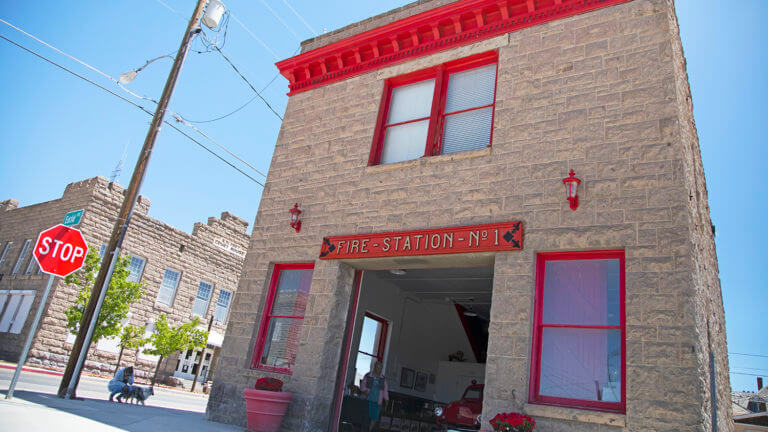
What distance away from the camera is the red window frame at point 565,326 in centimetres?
656

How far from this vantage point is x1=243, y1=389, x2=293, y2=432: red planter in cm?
853

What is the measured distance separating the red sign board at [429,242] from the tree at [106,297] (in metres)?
16.0

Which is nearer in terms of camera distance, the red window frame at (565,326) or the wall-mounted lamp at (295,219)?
the red window frame at (565,326)

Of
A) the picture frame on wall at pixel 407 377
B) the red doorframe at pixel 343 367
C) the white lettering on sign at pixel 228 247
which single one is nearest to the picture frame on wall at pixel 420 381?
the picture frame on wall at pixel 407 377

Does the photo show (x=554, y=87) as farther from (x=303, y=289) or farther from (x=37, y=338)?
(x=37, y=338)

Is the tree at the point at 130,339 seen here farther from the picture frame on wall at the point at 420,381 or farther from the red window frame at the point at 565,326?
the red window frame at the point at 565,326

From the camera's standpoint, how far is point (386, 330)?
13.8m

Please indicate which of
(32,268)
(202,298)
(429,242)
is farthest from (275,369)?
(202,298)

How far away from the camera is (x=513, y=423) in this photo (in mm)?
6332

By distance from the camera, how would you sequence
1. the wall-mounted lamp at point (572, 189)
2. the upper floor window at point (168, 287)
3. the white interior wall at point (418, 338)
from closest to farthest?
1. the wall-mounted lamp at point (572, 189)
2. the white interior wall at point (418, 338)
3. the upper floor window at point (168, 287)

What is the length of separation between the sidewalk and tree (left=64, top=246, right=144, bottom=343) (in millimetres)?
12706

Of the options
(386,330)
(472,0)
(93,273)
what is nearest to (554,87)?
(472,0)

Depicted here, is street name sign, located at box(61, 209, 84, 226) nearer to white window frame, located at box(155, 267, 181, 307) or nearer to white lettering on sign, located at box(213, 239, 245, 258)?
white window frame, located at box(155, 267, 181, 307)

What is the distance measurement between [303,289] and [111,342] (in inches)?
704
